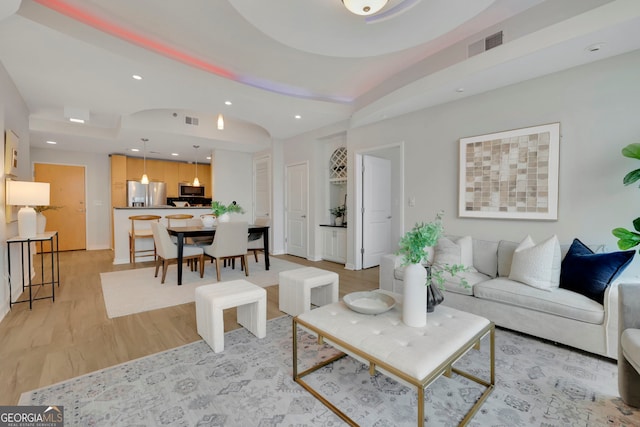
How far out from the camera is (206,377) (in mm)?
1843

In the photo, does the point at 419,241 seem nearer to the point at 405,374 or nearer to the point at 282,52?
the point at 405,374

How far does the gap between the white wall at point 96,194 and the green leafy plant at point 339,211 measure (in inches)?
224

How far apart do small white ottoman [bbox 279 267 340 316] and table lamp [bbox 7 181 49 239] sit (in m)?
2.70

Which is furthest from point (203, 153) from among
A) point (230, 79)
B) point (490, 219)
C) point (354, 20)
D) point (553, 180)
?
point (553, 180)

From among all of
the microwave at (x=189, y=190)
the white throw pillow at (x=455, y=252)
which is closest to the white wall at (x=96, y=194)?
the microwave at (x=189, y=190)

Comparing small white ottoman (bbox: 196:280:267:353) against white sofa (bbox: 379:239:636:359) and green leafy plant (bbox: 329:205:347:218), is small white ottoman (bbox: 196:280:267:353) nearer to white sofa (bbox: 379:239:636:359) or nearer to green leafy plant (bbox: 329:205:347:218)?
white sofa (bbox: 379:239:636:359)

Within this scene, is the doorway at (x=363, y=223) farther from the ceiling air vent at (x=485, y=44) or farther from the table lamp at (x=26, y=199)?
the table lamp at (x=26, y=199)

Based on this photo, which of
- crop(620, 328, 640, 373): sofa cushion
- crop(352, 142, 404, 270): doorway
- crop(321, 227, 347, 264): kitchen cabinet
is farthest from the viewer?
crop(321, 227, 347, 264): kitchen cabinet

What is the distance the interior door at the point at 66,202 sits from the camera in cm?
640

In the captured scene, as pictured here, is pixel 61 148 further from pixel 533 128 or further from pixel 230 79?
pixel 533 128

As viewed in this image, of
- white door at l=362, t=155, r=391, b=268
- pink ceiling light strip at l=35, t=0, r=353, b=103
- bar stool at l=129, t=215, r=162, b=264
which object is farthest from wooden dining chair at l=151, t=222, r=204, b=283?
white door at l=362, t=155, r=391, b=268

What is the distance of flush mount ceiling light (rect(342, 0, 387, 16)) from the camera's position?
187cm

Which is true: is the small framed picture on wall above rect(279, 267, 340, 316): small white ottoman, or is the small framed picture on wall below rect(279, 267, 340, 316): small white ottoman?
above

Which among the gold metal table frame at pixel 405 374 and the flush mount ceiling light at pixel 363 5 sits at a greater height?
the flush mount ceiling light at pixel 363 5
